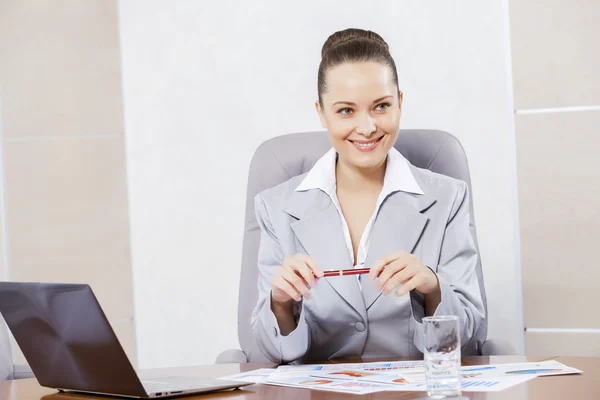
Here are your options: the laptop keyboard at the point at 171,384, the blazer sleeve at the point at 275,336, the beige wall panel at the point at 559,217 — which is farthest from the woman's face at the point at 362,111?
the beige wall panel at the point at 559,217

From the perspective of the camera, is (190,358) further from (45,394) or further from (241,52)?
(45,394)

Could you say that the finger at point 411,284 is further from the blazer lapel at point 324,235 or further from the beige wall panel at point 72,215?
the beige wall panel at point 72,215

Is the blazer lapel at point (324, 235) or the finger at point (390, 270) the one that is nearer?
the finger at point (390, 270)

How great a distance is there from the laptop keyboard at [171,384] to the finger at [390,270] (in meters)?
0.40

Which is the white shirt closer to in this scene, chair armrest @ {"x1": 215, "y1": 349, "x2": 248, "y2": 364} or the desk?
chair armrest @ {"x1": 215, "y1": 349, "x2": 248, "y2": 364}

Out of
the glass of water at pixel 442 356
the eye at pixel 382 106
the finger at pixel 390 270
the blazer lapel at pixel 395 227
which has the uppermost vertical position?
the eye at pixel 382 106

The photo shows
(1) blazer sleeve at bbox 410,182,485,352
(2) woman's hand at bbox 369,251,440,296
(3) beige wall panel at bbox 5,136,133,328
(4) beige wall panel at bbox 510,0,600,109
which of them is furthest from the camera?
(3) beige wall panel at bbox 5,136,133,328

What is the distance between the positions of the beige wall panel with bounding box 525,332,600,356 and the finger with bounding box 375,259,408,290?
152 centimetres

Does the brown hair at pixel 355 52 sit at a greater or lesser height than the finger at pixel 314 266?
greater

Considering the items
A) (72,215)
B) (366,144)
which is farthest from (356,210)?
(72,215)

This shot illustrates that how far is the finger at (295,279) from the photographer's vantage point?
1633mm

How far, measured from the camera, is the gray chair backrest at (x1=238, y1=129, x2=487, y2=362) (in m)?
2.20

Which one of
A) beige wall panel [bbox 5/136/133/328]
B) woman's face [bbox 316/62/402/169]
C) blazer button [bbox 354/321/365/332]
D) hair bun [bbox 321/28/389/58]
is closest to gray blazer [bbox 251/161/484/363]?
blazer button [bbox 354/321/365/332]

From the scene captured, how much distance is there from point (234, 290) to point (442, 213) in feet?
4.77
